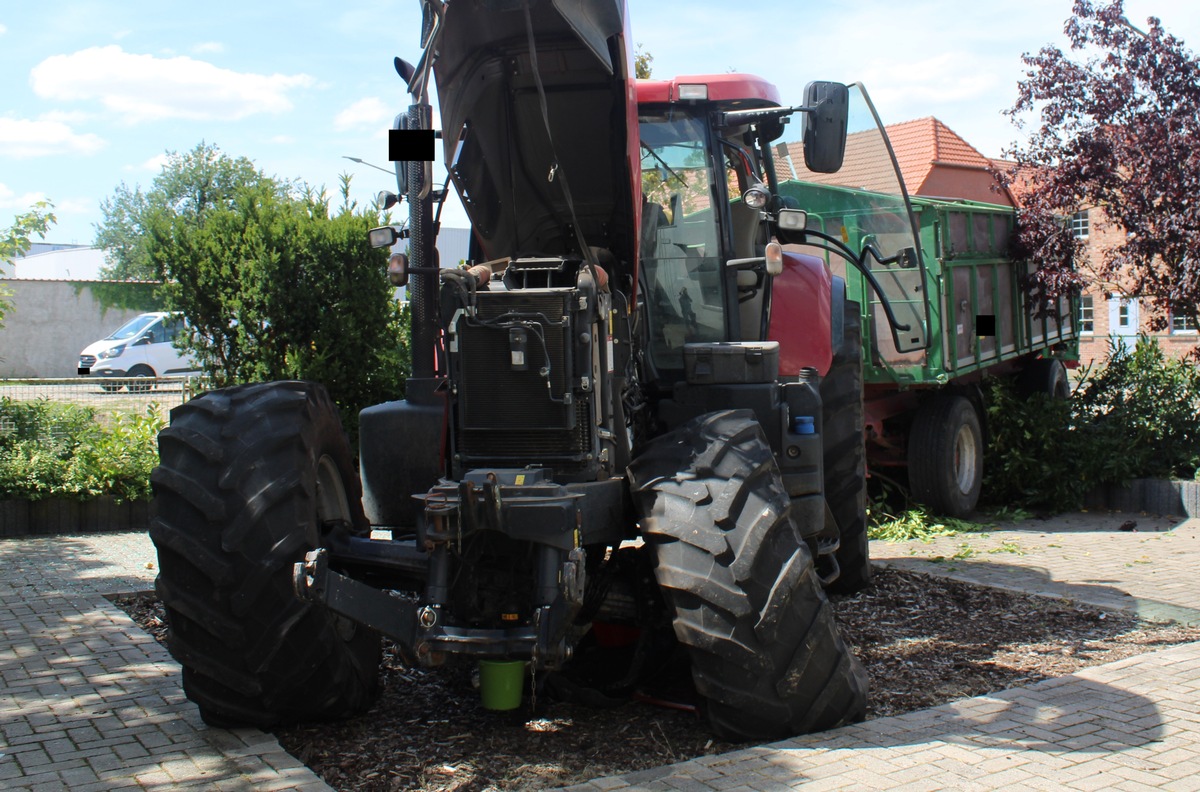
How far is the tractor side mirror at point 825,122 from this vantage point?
5625 mm

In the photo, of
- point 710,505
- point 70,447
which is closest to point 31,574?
point 70,447

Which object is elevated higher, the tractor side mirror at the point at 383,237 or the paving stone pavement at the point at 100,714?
the tractor side mirror at the point at 383,237

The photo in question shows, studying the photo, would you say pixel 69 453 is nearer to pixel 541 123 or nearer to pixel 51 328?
pixel 541 123

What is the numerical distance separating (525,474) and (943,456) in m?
7.13

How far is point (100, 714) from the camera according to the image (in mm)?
4957

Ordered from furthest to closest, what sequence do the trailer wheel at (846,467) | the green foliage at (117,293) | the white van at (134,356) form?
1. the green foliage at (117,293)
2. the white van at (134,356)
3. the trailer wheel at (846,467)

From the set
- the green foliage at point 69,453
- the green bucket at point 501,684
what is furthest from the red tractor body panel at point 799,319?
the green foliage at point 69,453

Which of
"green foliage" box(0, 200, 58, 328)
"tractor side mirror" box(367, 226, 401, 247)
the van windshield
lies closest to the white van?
the van windshield

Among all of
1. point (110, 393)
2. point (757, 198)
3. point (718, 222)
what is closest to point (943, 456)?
point (718, 222)

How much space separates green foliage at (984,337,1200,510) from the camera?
11.1 m

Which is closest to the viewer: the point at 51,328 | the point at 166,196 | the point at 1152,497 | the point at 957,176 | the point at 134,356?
the point at 1152,497

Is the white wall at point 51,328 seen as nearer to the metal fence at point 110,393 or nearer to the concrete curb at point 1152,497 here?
the metal fence at point 110,393

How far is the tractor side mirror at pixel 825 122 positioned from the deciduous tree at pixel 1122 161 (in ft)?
22.7

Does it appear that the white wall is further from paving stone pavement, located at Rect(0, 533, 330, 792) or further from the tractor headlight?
the tractor headlight
